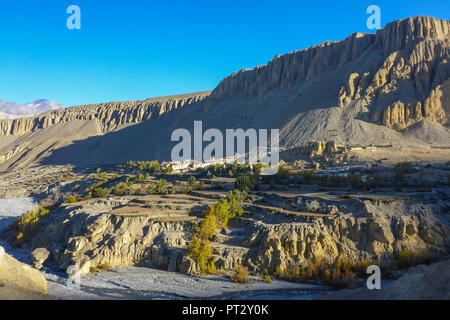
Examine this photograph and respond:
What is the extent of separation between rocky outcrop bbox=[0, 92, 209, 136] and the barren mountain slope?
11.4 m

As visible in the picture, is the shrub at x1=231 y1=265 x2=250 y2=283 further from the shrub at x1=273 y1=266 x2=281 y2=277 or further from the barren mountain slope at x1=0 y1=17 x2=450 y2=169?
the barren mountain slope at x1=0 y1=17 x2=450 y2=169

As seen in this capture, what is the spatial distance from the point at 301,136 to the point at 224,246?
34032 millimetres

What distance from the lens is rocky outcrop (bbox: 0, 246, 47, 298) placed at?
A: 28.9 ft

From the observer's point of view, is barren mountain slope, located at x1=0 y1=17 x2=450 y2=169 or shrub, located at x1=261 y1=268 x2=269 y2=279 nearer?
shrub, located at x1=261 y1=268 x2=269 y2=279

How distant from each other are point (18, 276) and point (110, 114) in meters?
93.2

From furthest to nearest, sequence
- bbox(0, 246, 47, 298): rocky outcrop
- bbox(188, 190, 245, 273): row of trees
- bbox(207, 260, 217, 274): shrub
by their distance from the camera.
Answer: bbox(188, 190, 245, 273): row of trees < bbox(207, 260, 217, 274): shrub < bbox(0, 246, 47, 298): rocky outcrop

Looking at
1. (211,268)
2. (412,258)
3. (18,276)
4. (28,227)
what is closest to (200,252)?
(211,268)

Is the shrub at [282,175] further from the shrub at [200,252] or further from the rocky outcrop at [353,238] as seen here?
the shrub at [200,252]

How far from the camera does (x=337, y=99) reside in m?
48.8

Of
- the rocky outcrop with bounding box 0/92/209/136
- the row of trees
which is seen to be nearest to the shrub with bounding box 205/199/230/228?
the row of trees

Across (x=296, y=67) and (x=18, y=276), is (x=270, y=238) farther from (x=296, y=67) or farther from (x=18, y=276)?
(x=296, y=67)

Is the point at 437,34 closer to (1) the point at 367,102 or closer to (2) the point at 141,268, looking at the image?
(1) the point at 367,102

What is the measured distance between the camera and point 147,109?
92375 mm
